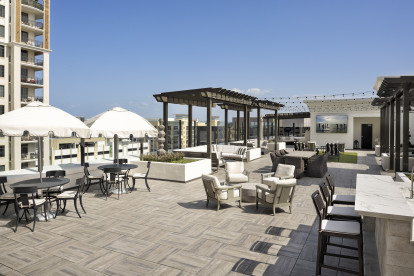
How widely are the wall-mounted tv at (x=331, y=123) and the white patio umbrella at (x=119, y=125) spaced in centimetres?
1987

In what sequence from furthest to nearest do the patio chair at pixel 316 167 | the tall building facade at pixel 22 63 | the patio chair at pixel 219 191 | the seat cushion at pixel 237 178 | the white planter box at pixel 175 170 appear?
the tall building facade at pixel 22 63 < the patio chair at pixel 316 167 < the white planter box at pixel 175 170 < the seat cushion at pixel 237 178 < the patio chair at pixel 219 191

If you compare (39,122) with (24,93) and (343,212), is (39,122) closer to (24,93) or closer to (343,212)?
(343,212)

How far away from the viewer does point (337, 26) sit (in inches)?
439

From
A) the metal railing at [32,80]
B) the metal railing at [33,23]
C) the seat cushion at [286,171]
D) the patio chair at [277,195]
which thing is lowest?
the patio chair at [277,195]

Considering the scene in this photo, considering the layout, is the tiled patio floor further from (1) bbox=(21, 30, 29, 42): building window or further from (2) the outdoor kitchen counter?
(1) bbox=(21, 30, 29, 42): building window

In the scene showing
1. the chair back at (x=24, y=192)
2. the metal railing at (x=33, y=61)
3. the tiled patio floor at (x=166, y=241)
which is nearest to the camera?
the tiled patio floor at (x=166, y=241)

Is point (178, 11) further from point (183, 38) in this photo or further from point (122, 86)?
point (122, 86)

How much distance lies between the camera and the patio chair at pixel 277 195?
5.86m

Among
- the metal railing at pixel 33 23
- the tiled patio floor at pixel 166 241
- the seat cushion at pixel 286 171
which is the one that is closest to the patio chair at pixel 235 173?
the seat cushion at pixel 286 171

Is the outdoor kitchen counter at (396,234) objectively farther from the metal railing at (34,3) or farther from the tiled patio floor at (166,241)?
the metal railing at (34,3)

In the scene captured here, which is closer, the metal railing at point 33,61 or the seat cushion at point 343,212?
the seat cushion at point 343,212

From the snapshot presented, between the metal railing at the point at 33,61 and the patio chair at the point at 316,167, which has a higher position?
the metal railing at the point at 33,61

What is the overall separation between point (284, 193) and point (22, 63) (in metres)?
39.0

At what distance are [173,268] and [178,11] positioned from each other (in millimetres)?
12766
